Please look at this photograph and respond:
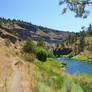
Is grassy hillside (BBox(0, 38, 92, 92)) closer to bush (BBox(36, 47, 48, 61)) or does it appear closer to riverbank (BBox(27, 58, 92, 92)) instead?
riverbank (BBox(27, 58, 92, 92))

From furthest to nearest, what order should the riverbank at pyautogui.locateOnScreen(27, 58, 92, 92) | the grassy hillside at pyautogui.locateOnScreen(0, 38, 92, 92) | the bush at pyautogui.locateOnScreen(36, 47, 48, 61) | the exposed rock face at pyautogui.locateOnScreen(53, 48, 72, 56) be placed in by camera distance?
1. the exposed rock face at pyautogui.locateOnScreen(53, 48, 72, 56)
2. the bush at pyautogui.locateOnScreen(36, 47, 48, 61)
3. the grassy hillside at pyautogui.locateOnScreen(0, 38, 92, 92)
4. the riverbank at pyautogui.locateOnScreen(27, 58, 92, 92)

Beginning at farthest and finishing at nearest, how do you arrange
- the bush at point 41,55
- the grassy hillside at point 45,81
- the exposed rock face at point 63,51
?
the exposed rock face at point 63,51
the bush at point 41,55
the grassy hillside at point 45,81

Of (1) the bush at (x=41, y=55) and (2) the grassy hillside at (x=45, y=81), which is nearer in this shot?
(2) the grassy hillside at (x=45, y=81)

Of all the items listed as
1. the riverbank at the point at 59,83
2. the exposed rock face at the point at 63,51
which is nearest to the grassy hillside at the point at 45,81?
the riverbank at the point at 59,83

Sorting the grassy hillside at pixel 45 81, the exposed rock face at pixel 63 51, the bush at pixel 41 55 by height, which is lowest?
the exposed rock face at pixel 63 51

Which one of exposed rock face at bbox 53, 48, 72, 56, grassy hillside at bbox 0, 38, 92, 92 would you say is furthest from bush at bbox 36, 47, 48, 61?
exposed rock face at bbox 53, 48, 72, 56

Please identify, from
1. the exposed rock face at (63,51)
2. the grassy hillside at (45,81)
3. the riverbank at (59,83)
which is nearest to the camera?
the riverbank at (59,83)

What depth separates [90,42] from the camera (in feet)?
28.9

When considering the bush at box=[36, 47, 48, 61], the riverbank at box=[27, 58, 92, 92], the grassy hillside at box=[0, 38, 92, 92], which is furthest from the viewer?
the bush at box=[36, 47, 48, 61]

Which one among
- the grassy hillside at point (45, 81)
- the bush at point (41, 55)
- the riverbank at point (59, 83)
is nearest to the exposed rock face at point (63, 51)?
the bush at point (41, 55)

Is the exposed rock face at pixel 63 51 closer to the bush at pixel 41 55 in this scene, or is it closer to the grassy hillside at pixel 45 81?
the bush at pixel 41 55

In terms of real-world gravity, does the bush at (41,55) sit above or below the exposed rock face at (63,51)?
above

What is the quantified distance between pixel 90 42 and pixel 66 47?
139637 millimetres

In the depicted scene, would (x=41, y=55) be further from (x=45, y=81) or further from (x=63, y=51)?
(x=63, y=51)
